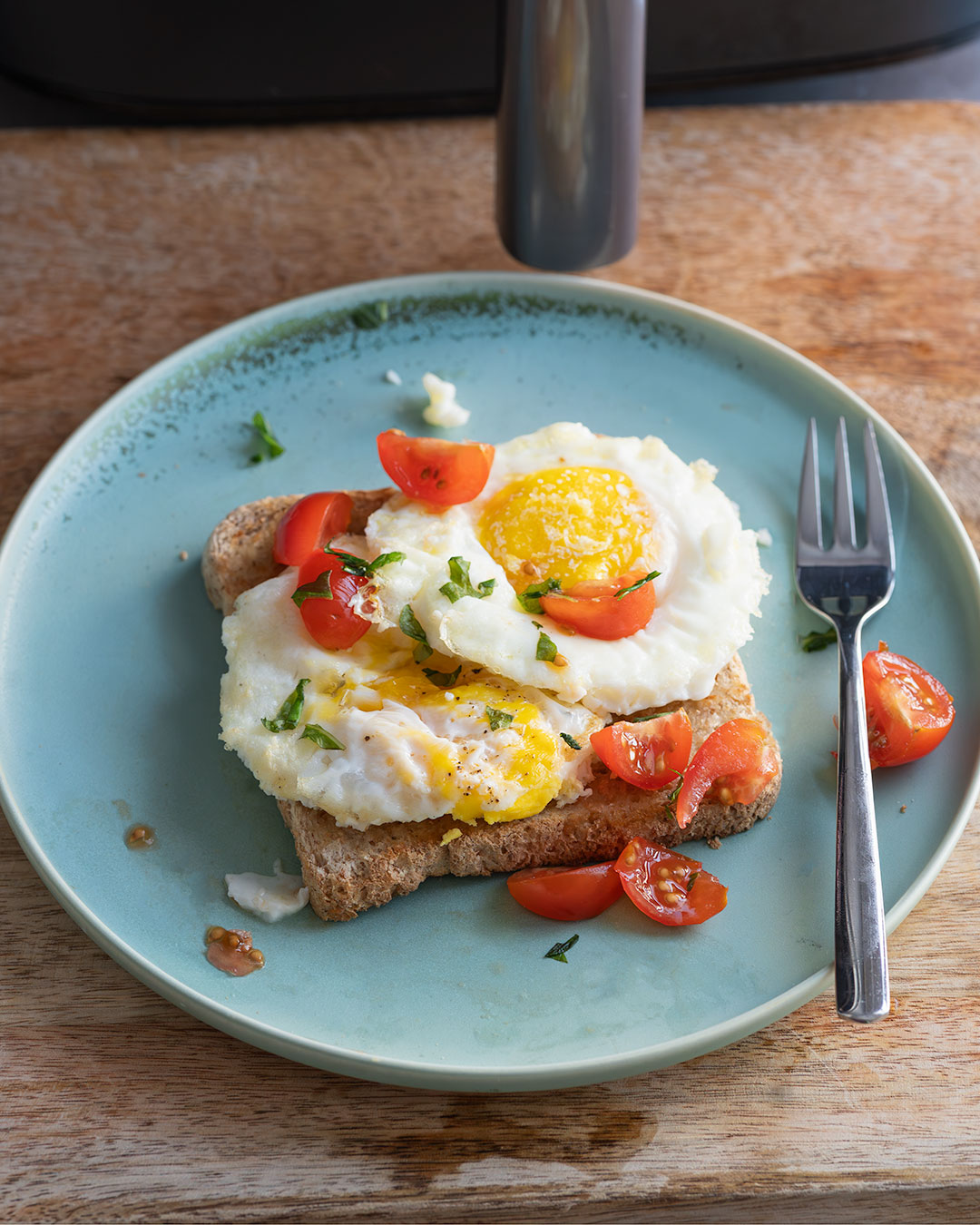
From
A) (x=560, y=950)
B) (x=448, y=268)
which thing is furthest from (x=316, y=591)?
(x=448, y=268)

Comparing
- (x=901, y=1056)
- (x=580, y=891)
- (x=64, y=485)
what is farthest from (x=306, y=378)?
(x=901, y=1056)

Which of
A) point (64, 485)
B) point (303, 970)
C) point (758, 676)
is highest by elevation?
point (64, 485)

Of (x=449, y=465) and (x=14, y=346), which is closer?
(x=449, y=465)

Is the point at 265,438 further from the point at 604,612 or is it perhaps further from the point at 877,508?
the point at 877,508

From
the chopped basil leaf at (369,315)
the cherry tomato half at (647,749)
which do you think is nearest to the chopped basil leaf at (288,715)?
the cherry tomato half at (647,749)

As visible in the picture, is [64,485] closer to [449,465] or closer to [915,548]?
[449,465]

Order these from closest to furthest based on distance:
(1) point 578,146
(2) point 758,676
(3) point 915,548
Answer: (2) point 758,676 < (3) point 915,548 < (1) point 578,146

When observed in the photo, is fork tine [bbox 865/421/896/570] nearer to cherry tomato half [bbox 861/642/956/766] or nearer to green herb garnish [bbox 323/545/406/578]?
cherry tomato half [bbox 861/642/956/766]
